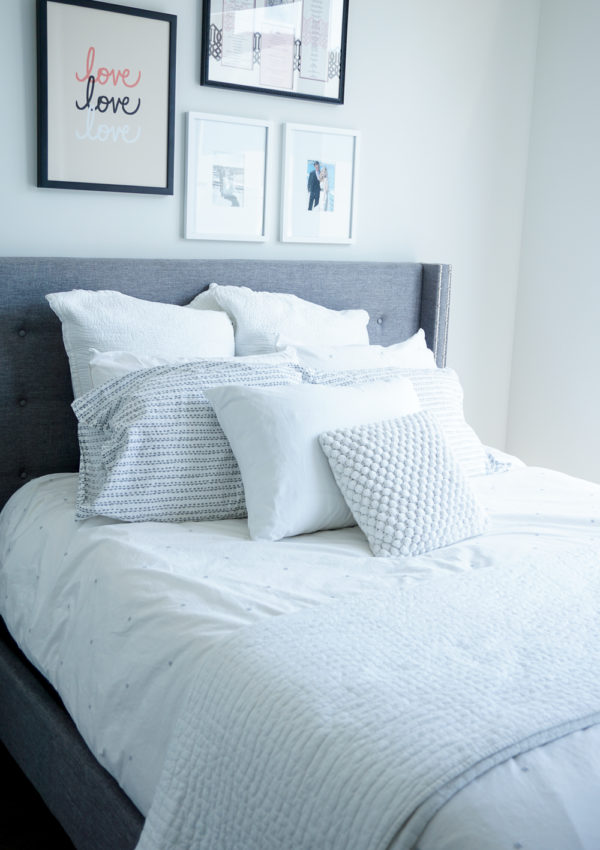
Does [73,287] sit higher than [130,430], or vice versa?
[73,287]

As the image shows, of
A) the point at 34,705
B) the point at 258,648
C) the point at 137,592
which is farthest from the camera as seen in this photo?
the point at 34,705

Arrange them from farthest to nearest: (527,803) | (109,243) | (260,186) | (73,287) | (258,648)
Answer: (260,186)
(109,243)
(73,287)
(258,648)
(527,803)

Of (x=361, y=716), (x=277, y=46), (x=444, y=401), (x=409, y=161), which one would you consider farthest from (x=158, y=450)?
(x=409, y=161)

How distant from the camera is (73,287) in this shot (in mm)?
2371

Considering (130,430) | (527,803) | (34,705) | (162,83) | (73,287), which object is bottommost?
(34,705)

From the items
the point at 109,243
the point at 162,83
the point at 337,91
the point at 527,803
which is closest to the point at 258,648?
the point at 527,803

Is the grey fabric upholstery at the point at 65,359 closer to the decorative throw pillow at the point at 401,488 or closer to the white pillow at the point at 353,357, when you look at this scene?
the white pillow at the point at 353,357

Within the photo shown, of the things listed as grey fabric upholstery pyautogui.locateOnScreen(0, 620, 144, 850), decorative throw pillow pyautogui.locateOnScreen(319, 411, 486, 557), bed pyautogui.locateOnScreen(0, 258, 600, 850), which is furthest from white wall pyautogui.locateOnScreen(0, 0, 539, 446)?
grey fabric upholstery pyautogui.locateOnScreen(0, 620, 144, 850)

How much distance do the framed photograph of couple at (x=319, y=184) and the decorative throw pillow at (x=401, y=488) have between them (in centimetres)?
108

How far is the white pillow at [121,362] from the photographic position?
7.12 feet

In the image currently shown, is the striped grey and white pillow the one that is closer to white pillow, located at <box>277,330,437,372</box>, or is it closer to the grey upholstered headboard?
white pillow, located at <box>277,330,437,372</box>

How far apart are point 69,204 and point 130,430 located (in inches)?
31.3

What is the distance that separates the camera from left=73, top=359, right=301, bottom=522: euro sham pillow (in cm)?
199

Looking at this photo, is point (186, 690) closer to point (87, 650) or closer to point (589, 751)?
point (87, 650)
